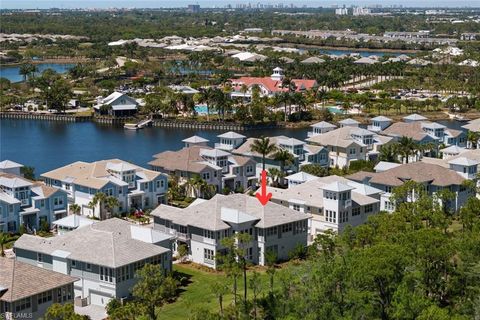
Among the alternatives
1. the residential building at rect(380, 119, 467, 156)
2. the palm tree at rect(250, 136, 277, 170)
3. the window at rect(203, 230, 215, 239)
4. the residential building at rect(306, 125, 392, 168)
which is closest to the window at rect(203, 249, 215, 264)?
the window at rect(203, 230, 215, 239)

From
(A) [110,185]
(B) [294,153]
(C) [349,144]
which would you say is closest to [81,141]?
(B) [294,153]

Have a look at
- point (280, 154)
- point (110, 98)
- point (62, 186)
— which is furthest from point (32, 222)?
point (110, 98)

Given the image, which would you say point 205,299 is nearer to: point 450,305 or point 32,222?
point 450,305

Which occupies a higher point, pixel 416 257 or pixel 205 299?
pixel 416 257

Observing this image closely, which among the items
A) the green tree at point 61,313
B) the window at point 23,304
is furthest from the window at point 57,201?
the green tree at point 61,313

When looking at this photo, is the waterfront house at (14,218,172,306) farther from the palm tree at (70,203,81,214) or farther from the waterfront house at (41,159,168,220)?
the waterfront house at (41,159,168,220)

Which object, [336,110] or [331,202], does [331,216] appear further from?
[336,110]
